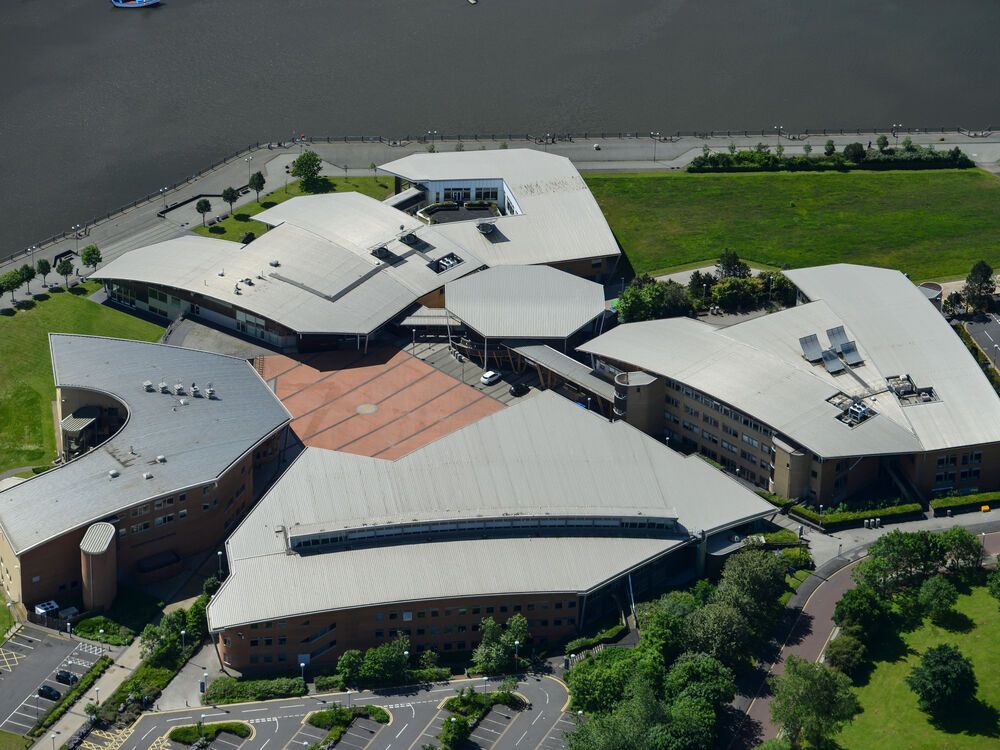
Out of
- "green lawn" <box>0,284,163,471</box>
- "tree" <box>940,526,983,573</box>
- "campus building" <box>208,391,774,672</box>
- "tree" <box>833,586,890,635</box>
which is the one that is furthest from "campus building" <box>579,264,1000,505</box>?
"green lawn" <box>0,284,163,471</box>

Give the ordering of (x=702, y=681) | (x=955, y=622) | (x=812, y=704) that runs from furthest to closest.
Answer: (x=955, y=622), (x=702, y=681), (x=812, y=704)

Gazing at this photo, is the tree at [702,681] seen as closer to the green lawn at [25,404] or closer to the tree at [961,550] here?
the tree at [961,550]

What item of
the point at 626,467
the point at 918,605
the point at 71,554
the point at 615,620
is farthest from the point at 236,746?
the point at 918,605

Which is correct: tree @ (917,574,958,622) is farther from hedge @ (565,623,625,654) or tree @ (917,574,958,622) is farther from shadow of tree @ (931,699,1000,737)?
Answer: hedge @ (565,623,625,654)

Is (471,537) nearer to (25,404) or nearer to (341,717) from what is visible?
(341,717)

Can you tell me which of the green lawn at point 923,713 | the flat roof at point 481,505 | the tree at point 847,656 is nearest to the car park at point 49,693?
the flat roof at point 481,505

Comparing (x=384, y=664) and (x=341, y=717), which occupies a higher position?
(x=384, y=664)

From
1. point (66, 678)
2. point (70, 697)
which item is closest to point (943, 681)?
point (70, 697)
